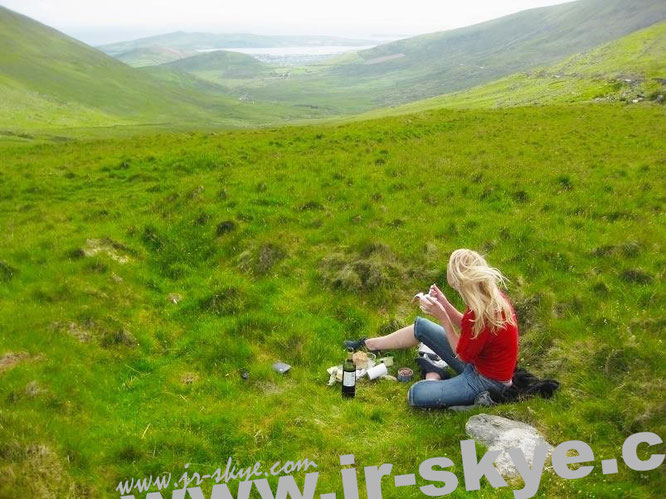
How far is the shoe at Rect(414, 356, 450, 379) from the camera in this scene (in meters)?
9.84

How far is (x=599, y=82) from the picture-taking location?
8725 cm

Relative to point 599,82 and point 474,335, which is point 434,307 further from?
point 599,82

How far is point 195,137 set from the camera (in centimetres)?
3941

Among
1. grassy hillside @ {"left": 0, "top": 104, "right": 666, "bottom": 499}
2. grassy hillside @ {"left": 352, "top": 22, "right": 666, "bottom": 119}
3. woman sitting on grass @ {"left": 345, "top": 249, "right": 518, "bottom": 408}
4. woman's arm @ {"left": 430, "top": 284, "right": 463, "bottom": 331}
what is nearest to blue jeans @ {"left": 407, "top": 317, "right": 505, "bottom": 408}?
woman sitting on grass @ {"left": 345, "top": 249, "right": 518, "bottom": 408}

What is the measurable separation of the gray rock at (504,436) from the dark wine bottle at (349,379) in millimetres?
2270

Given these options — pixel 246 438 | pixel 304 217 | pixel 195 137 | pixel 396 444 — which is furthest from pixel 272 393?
pixel 195 137

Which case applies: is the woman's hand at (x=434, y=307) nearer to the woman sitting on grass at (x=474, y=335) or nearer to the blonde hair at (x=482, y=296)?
the woman sitting on grass at (x=474, y=335)

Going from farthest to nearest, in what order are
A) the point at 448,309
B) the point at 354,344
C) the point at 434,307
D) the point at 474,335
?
the point at 354,344 < the point at 448,309 < the point at 434,307 < the point at 474,335

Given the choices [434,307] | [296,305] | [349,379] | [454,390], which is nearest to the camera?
[454,390]

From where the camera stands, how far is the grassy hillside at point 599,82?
215ft

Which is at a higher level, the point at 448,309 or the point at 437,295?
the point at 437,295

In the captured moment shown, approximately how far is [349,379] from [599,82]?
322 feet

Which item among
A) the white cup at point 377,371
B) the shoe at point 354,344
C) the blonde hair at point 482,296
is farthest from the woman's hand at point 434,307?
the shoe at point 354,344

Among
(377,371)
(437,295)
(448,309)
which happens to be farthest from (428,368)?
(437,295)
